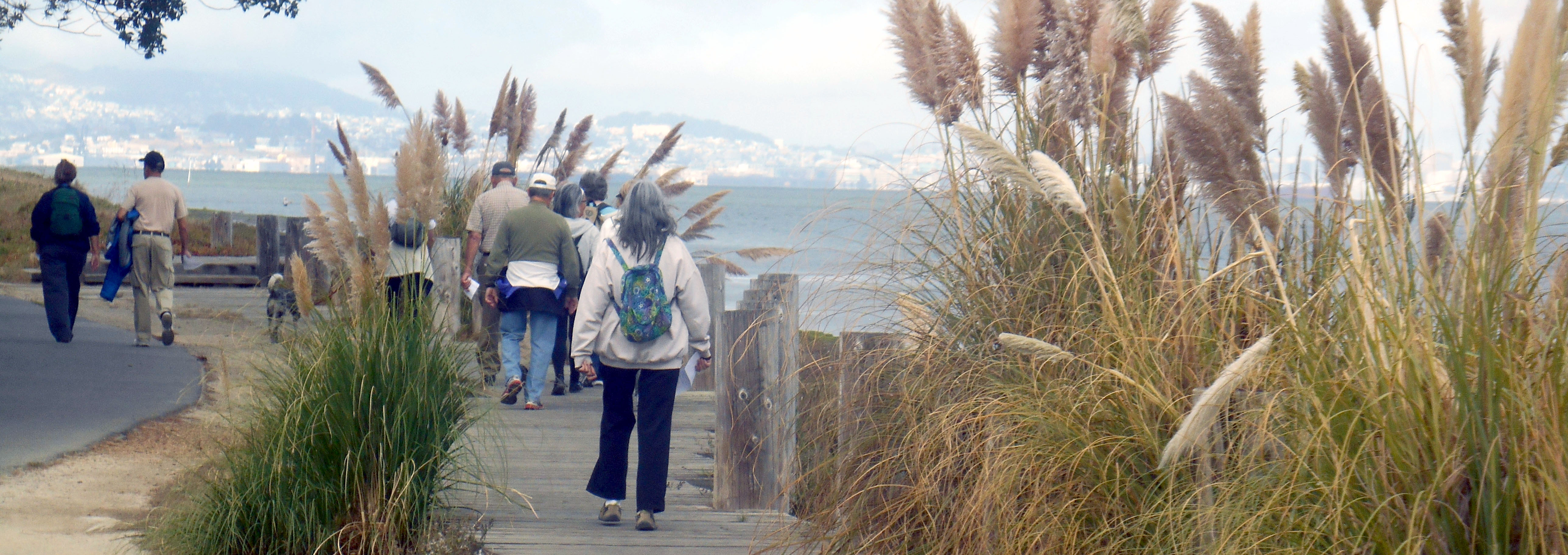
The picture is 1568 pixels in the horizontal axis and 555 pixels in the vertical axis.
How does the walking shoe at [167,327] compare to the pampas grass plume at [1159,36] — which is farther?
the walking shoe at [167,327]

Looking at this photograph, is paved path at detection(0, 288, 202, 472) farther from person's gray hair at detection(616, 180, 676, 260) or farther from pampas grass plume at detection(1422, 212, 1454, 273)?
pampas grass plume at detection(1422, 212, 1454, 273)

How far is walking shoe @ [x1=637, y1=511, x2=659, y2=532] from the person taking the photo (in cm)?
446

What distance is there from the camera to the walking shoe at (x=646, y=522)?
14.6 feet

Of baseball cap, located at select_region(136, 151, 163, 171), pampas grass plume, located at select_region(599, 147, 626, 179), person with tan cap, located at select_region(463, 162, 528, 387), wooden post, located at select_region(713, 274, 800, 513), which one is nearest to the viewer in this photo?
wooden post, located at select_region(713, 274, 800, 513)

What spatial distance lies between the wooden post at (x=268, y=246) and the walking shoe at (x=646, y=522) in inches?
490

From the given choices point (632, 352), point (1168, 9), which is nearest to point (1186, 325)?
point (1168, 9)

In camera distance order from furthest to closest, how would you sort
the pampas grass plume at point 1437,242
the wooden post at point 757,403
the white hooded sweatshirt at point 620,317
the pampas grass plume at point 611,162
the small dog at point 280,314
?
the pampas grass plume at point 611,162
the white hooded sweatshirt at point 620,317
the wooden post at point 757,403
the small dog at point 280,314
the pampas grass plume at point 1437,242

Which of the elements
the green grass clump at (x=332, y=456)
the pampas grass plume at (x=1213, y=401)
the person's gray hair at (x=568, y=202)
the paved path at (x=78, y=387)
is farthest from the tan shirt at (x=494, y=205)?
the pampas grass plume at (x=1213, y=401)

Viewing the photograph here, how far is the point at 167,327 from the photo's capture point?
949 centimetres

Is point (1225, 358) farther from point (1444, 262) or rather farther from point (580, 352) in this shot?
point (580, 352)

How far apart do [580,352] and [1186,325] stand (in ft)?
8.37

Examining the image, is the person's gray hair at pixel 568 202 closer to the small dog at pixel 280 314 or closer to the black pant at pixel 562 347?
the black pant at pixel 562 347

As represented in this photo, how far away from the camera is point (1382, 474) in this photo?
2.10 m

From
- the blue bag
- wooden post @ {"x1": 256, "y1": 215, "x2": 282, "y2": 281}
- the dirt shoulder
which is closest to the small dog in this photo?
the dirt shoulder
